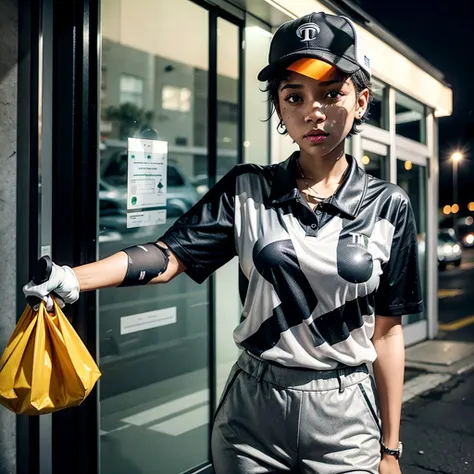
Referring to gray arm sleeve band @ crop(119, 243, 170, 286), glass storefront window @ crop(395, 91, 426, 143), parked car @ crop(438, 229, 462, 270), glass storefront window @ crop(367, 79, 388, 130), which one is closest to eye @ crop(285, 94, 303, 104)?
gray arm sleeve band @ crop(119, 243, 170, 286)

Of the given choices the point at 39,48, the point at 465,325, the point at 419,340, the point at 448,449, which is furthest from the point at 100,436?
the point at 465,325

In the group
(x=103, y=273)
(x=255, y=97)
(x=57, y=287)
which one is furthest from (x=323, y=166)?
(x=255, y=97)

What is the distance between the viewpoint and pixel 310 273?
1.68 metres

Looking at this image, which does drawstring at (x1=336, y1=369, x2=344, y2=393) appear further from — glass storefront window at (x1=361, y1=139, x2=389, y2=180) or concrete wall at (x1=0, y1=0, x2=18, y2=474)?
glass storefront window at (x1=361, y1=139, x2=389, y2=180)

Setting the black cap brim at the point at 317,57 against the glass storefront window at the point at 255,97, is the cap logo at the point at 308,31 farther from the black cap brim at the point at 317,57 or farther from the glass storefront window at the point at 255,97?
the glass storefront window at the point at 255,97

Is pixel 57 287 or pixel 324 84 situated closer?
pixel 57 287

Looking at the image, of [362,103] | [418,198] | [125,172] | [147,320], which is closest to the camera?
[362,103]

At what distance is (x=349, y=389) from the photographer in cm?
173

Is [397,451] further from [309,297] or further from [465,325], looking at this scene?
[465,325]

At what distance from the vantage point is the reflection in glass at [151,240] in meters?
3.36

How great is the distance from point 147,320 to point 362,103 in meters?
2.21

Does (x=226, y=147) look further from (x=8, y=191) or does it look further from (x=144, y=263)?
(x=144, y=263)

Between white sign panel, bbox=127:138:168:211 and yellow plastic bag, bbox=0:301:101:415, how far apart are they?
1954 millimetres

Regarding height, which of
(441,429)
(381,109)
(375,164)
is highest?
(381,109)
